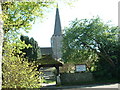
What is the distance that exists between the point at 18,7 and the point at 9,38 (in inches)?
40.9

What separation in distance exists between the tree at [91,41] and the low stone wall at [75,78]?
182cm

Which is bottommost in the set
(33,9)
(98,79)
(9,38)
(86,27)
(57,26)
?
(98,79)

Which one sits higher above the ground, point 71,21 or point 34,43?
point 71,21

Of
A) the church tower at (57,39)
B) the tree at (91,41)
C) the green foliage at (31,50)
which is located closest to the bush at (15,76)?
the green foliage at (31,50)

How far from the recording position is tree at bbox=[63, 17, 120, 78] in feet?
59.8

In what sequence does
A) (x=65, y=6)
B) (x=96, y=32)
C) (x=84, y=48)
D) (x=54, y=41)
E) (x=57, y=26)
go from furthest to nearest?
(x=54, y=41) → (x=57, y=26) → (x=84, y=48) → (x=96, y=32) → (x=65, y=6)

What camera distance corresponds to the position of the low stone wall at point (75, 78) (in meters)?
18.3

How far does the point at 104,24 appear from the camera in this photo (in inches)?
725

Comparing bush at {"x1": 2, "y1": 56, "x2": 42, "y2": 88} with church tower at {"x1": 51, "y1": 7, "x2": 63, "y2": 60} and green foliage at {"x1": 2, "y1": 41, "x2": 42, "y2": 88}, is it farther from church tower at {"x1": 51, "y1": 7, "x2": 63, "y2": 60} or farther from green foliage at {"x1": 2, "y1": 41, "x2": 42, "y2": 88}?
church tower at {"x1": 51, "y1": 7, "x2": 63, "y2": 60}

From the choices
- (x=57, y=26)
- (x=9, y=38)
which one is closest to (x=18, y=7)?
(x=9, y=38)

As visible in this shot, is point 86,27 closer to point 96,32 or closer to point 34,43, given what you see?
point 96,32

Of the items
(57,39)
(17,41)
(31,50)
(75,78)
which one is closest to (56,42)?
(57,39)

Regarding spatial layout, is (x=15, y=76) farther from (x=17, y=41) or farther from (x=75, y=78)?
(x=75, y=78)

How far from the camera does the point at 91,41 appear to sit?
19016mm
